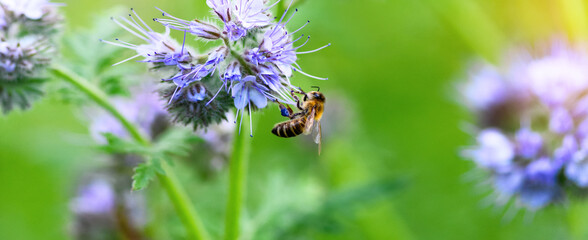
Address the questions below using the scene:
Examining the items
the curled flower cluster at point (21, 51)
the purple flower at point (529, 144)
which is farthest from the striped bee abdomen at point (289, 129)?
the purple flower at point (529, 144)

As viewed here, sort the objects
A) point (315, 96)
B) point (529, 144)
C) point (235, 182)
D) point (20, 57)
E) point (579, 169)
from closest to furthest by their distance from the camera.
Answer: point (20, 57), point (235, 182), point (315, 96), point (579, 169), point (529, 144)

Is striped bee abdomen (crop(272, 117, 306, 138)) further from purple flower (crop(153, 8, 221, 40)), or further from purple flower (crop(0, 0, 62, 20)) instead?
purple flower (crop(0, 0, 62, 20))

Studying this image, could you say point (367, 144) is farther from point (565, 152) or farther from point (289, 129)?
point (289, 129)

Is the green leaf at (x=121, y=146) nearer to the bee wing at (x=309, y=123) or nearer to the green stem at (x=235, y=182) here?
the green stem at (x=235, y=182)

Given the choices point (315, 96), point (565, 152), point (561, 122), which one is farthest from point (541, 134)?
point (315, 96)

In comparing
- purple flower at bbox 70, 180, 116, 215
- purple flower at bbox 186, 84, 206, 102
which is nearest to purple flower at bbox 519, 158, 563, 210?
purple flower at bbox 186, 84, 206, 102

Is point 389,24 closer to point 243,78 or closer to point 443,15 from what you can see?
point 443,15
